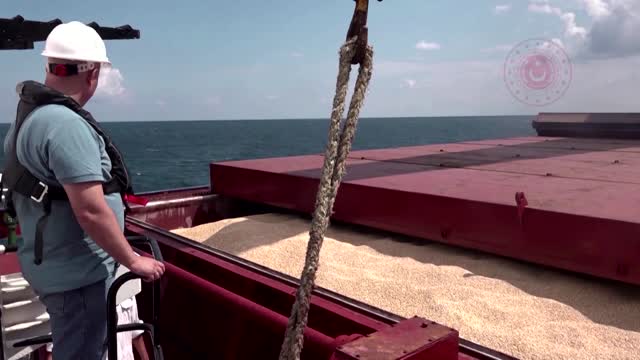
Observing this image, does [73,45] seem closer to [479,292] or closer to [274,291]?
[274,291]

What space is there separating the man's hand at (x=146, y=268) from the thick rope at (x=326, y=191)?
2.17ft

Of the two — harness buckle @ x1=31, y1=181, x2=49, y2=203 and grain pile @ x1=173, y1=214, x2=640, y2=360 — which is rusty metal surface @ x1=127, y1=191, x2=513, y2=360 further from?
harness buckle @ x1=31, y1=181, x2=49, y2=203

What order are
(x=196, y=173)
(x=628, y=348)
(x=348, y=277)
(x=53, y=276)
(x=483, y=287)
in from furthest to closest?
(x=196, y=173)
(x=348, y=277)
(x=483, y=287)
(x=628, y=348)
(x=53, y=276)

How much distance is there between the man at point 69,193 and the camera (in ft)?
6.03

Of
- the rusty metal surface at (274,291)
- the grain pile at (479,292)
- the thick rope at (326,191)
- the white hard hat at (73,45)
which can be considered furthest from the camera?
the grain pile at (479,292)

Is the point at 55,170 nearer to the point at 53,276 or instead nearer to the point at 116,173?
the point at 116,173

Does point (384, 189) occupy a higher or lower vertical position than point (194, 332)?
higher

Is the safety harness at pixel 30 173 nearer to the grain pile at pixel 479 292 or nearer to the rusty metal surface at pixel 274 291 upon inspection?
the rusty metal surface at pixel 274 291

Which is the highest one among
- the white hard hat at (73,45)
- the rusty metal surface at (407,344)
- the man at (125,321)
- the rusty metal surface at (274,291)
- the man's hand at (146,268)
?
the white hard hat at (73,45)

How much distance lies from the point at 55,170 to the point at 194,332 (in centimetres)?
150

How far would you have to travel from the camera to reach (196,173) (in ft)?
110

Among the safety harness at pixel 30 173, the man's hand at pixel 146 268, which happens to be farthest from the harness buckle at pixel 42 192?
the man's hand at pixel 146 268

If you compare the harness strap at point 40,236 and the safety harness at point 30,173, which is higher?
the safety harness at point 30,173

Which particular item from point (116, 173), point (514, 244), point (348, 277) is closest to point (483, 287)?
point (514, 244)
